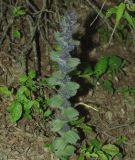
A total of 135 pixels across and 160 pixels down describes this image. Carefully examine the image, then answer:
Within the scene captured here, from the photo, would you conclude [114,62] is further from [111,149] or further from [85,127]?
[111,149]

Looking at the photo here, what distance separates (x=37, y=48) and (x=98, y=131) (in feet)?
3.91

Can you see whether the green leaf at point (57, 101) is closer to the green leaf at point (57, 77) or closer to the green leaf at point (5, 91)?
the green leaf at point (57, 77)

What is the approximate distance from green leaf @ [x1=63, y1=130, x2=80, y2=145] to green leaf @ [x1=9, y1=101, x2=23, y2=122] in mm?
650

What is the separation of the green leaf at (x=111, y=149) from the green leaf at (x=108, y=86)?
782 mm

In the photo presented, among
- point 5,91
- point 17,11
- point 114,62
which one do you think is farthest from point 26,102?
point 114,62

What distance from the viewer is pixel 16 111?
135 inches

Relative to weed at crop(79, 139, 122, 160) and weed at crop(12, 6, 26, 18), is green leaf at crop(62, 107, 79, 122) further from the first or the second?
weed at crop(12, 6, 26, 18)

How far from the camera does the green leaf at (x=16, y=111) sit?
134 inches

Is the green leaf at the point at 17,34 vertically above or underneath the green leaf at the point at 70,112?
above

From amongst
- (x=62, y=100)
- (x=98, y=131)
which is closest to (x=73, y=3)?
(x=98, y=131)

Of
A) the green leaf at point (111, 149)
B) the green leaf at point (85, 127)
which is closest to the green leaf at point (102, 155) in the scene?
the green leaf at point (111, 149)

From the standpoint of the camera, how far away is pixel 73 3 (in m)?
4.92

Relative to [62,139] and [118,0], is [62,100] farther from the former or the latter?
[118,0]

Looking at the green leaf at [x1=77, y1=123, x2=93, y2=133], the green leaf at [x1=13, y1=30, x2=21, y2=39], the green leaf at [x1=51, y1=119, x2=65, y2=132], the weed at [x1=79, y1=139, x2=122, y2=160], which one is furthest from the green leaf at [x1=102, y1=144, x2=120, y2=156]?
the green leaf at [x1=13, y1=30, x2=21, y2=39]
